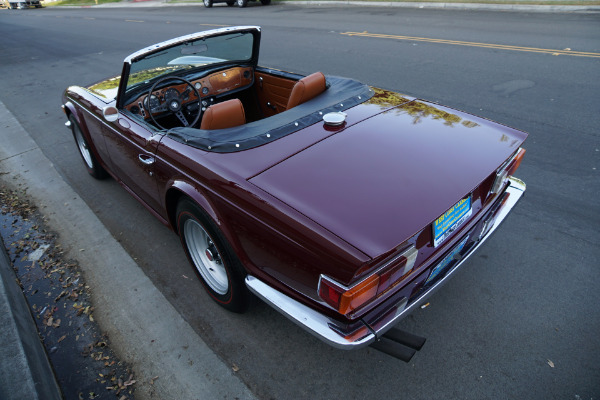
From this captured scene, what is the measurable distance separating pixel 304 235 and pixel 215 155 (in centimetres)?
91

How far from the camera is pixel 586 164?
13.3 ft

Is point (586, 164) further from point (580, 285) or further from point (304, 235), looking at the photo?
point (304, 235)

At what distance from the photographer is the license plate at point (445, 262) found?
2170 mm

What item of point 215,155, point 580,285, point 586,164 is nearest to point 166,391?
point 215,155

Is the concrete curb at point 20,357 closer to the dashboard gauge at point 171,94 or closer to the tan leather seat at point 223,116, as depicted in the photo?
the tan leather seat at point 223,116

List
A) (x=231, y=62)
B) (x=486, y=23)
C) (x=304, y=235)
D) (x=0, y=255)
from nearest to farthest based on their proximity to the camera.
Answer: (x=304, y=235) < (x=0, y=255) < (x=231, y=62) < (x=486, y=23)

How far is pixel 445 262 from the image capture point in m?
2.24

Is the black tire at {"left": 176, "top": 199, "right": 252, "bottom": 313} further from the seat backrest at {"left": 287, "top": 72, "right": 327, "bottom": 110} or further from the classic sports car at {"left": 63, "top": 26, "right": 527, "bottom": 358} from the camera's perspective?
the seat backrest at {"left": 287, "top": 72, "right": 327, "bottom": 110}

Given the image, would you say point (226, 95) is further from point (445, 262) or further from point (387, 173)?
point (445, 262)

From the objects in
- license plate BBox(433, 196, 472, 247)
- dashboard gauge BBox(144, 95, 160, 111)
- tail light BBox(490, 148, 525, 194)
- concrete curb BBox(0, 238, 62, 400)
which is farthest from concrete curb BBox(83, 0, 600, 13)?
concrete curb BBox(0, 238, 62, 400)

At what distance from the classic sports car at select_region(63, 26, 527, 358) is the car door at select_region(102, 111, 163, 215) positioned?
0.02 meters

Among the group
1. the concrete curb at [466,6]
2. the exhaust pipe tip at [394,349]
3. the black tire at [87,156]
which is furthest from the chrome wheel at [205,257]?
the concrete curb at [466,6]

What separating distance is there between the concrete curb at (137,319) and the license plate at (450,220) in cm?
142

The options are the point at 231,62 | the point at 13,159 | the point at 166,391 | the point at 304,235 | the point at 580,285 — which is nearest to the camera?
the point at 304,235
